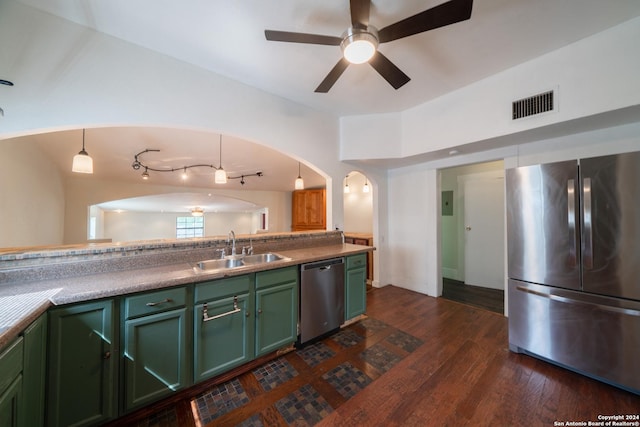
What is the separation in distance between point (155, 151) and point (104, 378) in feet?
10.2

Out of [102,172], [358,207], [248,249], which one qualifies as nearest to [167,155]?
[102,172]

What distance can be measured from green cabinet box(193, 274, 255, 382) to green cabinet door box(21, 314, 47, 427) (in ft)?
2.37

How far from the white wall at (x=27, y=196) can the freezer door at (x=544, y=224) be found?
187 inches

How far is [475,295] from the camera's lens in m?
3.70

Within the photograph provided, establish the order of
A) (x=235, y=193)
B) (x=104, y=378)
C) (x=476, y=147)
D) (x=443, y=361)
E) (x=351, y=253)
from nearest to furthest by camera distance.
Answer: (x=104, y=378) < (x=443, y=361) < (x=351, y=253) < (x=476, y=147) < (x=235, y=193)

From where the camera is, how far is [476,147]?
2.94 m

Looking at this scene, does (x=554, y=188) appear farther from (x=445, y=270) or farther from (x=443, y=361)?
(x=445, y=270)

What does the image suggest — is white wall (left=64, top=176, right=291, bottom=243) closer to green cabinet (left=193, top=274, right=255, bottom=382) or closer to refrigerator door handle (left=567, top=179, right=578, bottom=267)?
green cabinet (left=193, top=274, right=255, bottom=382)

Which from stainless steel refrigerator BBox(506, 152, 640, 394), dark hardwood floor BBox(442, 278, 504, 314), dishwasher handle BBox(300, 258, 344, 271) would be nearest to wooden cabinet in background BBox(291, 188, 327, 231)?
dark hardwood floor BBox(442, 278, 504, 314)

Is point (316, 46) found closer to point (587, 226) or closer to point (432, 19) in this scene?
point (432, 19)

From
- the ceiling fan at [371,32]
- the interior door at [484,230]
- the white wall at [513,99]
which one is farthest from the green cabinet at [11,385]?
the interior door at [484,230]

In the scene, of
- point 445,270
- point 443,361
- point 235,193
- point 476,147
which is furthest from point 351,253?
point 235,193

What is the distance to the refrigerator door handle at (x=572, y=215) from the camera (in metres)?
1.87

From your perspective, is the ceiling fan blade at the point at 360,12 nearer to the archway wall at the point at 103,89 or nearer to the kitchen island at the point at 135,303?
the archway wall at the point at 103,89
